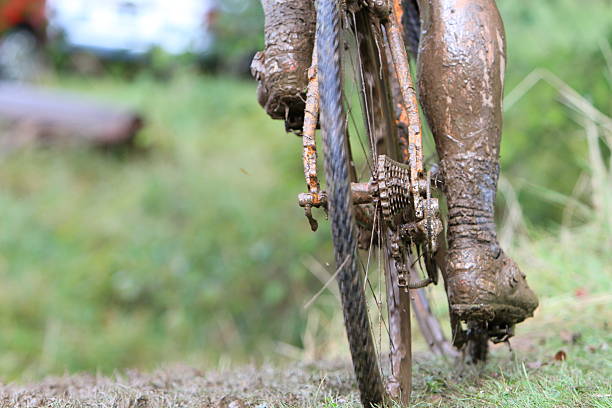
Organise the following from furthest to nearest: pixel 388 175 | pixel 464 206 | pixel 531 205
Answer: pixel 531 205 → pixel 464 206 → pixel 388 175

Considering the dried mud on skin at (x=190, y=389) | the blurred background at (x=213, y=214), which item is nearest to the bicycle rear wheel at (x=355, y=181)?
the dried mud on skin at (x=190, y=389)

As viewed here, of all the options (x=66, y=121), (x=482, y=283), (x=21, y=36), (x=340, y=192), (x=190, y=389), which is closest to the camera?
(x=340, y=192)

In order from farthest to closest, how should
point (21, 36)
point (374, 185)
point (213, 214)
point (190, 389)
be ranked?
point (21, 36)
point (213, 214)
point (190, 389)
point (374, 185)

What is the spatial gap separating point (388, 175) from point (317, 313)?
3166mm

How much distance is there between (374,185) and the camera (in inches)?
69.7

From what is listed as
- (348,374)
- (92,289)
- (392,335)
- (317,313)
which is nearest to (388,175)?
(392,335)

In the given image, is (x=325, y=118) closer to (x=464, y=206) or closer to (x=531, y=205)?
(x=464, y=206)

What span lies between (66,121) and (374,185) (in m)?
5.70

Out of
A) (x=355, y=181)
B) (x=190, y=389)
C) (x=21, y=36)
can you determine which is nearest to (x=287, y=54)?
(x=355, y=181)

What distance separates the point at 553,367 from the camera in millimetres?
2338

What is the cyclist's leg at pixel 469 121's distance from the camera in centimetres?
195

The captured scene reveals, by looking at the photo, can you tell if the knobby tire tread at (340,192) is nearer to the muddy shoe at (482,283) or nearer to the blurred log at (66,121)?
the muddy shoe at (482,283)

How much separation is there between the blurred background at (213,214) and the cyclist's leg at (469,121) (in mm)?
1471

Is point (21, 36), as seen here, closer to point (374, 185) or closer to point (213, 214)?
point (213, 214)
